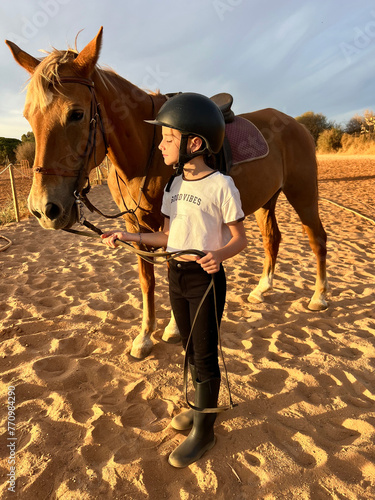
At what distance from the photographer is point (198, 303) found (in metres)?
1.64

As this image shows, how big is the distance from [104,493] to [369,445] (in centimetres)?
151

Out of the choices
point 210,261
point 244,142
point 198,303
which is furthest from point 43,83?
point 244,142

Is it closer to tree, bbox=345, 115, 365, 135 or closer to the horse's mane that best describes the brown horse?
the horse's mane

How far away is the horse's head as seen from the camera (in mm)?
1705

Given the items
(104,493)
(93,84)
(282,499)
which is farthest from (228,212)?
(104,493)

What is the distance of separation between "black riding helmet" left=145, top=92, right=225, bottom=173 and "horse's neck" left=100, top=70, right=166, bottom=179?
29.6 inches

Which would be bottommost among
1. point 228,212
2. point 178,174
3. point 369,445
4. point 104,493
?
point 369,445

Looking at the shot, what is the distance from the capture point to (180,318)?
70.0 inches

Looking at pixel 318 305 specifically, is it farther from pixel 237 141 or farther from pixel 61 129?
pixel 61 129

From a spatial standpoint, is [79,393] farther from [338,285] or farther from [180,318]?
[338,285]

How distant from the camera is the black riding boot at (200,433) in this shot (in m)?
1.68

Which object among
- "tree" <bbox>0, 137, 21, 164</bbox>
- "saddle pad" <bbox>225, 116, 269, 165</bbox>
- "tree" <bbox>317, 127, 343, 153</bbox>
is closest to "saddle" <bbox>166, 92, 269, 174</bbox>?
"saddle pad" <bbox>225, 116, 269, 165</bbox>

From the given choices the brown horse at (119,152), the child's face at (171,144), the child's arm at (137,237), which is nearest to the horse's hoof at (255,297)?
the brown horse at (119,152)

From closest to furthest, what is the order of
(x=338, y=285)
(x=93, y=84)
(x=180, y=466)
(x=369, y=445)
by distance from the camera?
(x=180, y=466), (x=369, y=445), (x=93, y=84), (x=338, y=285)
